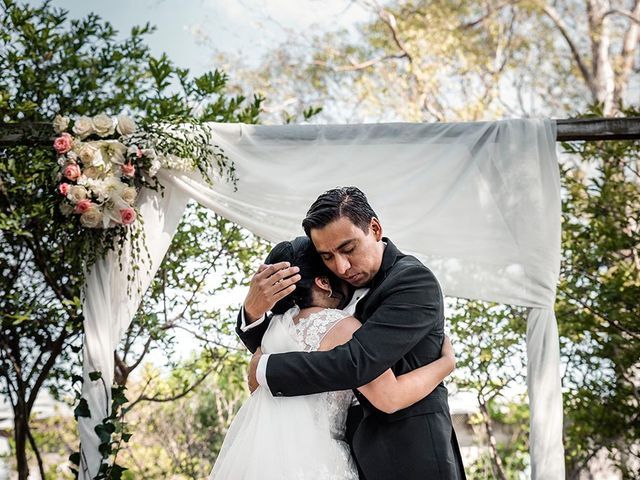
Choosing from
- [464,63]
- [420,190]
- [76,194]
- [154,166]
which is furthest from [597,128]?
[464,63]

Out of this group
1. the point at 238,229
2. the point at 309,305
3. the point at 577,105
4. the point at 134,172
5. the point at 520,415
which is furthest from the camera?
the point at 577,105

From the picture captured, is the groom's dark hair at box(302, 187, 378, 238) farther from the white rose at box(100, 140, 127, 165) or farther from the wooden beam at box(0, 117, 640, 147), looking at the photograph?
the wooden beam at box(0, 117, 640, 147)

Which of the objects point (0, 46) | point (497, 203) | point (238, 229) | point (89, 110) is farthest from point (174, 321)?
point (497, 203)

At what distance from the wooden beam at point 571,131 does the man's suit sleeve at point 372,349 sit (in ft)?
5.84

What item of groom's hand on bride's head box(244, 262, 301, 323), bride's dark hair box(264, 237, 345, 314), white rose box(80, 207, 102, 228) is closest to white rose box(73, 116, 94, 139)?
white rose box(80, 207, 102, 228)

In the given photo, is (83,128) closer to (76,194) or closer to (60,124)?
(60,124)

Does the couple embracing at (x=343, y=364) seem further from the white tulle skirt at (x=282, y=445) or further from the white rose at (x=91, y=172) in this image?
the white rose at (x=91, y=172)

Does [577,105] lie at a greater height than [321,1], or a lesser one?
lesser

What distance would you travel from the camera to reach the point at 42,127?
3654 millimetres

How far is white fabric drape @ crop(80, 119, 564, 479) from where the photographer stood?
357 centimetres

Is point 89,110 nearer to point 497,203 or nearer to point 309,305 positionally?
point 497,203

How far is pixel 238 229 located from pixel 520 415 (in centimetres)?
387

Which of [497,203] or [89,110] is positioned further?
[89,110]

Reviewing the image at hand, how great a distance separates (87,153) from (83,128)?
133 millimetres
